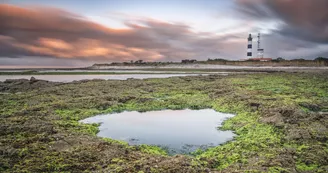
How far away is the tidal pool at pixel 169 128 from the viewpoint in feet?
24.3

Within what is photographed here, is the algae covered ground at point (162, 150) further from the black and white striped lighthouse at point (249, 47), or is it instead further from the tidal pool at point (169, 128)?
the black and white striped lighthouse at point (249, 47)

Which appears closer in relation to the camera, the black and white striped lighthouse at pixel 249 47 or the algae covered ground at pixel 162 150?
the algae covered ground at pixel 162 150

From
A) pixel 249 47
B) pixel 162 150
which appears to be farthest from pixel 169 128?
pixel 249 47

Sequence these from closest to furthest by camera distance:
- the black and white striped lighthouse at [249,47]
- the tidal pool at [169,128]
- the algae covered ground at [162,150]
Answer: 1. the algae covered ground at [162,150]
2. the tidal pool at [169,128]
3. the black and white striped lighthouse at [249,47]

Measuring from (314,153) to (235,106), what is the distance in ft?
21.2

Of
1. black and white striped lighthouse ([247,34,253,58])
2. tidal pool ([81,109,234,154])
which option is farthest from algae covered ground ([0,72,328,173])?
black and white striped lighthouse ([247,34,253,58])

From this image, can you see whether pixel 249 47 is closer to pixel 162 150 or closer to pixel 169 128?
pixel 169 128

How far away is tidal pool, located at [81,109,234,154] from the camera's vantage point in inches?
292

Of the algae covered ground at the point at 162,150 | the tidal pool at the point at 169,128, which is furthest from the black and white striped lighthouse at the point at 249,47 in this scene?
the algae covered ground at the point at 162,150

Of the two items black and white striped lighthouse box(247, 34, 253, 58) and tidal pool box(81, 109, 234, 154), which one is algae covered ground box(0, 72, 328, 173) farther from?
black and white striped lighthouse box(247, 34, 253, 58)

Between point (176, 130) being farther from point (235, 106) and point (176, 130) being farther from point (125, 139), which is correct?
point (235, 106)

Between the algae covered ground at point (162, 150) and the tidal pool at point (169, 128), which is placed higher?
the algae covered ground at point (162, 150)

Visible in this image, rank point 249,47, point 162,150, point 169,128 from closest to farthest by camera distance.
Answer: point 162,150 → point 169,128 → point 249,47

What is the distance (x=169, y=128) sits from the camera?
9.27 metres
